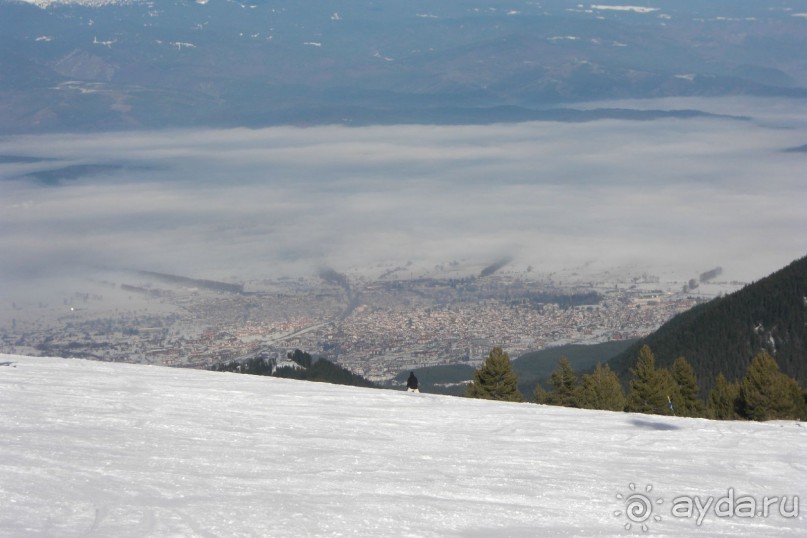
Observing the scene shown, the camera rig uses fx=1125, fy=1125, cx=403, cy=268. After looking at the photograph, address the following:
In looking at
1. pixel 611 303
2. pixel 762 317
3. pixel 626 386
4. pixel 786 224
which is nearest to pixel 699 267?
pixel 611 303

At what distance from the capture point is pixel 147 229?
18038cm

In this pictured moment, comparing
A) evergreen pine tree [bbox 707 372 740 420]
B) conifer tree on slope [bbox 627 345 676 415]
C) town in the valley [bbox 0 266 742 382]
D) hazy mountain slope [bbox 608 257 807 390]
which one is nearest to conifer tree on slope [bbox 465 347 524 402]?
conifer tree on slope [bbox 627 345 676 415]

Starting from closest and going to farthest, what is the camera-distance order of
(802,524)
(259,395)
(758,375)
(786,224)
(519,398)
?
(802,524)
(259,395)
(758,375)
(519,398)
(786,224)

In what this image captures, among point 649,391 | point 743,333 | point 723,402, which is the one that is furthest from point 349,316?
point 649,391

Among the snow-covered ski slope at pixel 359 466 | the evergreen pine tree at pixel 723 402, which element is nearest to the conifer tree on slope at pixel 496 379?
the evergreen pine tree at pixel 723 402

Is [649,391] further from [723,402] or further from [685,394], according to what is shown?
[685,394]

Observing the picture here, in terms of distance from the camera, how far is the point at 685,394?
30.4 metres

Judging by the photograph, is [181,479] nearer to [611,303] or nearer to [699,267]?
[611,303]

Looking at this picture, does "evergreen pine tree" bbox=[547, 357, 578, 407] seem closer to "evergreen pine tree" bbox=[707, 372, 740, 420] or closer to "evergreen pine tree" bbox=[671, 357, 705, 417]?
"evergreen pine tree" bbox=[671, 357, 705, 417]

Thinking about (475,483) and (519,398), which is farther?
(519,398)

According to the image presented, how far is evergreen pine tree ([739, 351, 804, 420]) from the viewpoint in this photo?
2414 cm

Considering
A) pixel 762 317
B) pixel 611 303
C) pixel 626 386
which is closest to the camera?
pixel 626 386

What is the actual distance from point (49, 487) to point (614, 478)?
17.6ft

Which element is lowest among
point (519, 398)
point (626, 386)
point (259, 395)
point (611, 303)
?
point (611, 303)
